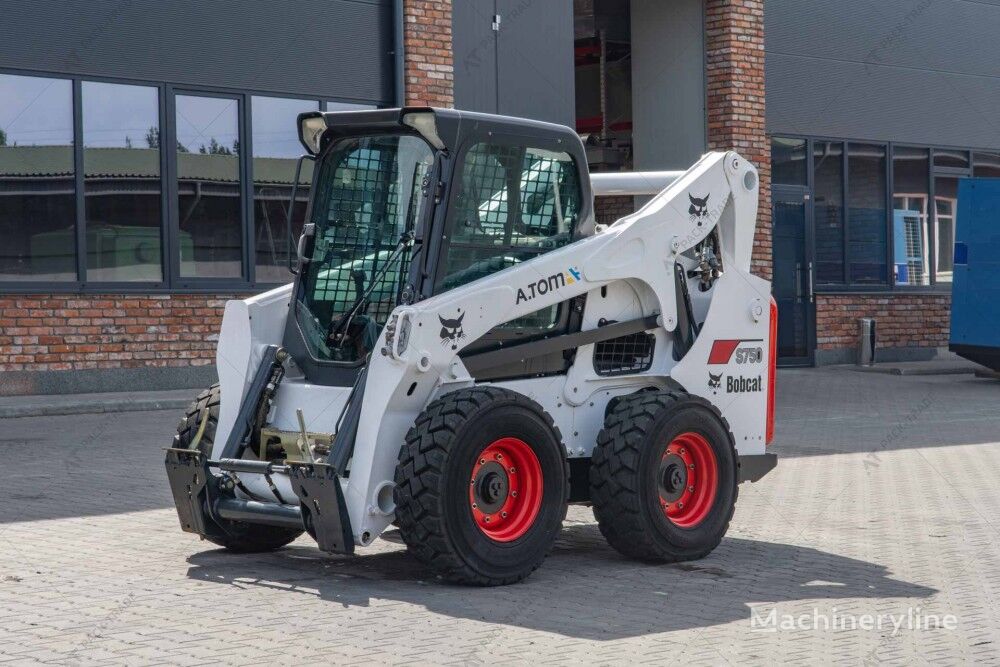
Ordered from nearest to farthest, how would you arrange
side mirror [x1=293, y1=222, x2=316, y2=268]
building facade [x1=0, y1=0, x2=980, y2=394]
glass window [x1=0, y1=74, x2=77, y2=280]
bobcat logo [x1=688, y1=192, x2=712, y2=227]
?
side mirror [x1=293, y1=222, x2=316, y2=268], bobcat logo [x1=688, y1=192, x2=712, y2=227], glass window [x1=0, y1=74, x2=77, y2=280], building facade [x1=0, y1=0, x2=980, y2=394]

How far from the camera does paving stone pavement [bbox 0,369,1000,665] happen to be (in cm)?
584

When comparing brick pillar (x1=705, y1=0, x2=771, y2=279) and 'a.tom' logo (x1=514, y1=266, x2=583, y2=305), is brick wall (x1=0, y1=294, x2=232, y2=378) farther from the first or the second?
'a.tom' logo (x1=514, y1=266, x2=583, y2=305)

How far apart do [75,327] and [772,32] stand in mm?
11799

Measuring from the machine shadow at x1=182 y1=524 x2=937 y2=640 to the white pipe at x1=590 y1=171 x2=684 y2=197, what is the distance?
2130mm

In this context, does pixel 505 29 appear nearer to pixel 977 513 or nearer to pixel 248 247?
pixel 248 247

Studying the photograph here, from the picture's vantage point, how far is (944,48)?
991 inches

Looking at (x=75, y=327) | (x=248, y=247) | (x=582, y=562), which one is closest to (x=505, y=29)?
(x=248, y=247)

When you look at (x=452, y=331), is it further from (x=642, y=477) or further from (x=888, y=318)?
(x=888, y=318)

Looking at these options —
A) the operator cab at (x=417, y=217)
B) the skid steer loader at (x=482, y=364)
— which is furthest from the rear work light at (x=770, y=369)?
the operator cab at (x=417, y=217)

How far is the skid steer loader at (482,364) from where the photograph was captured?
6926 mm

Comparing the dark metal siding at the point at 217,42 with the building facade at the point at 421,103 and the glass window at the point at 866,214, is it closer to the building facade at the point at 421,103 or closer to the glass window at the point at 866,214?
the building facade at the point at 421,103

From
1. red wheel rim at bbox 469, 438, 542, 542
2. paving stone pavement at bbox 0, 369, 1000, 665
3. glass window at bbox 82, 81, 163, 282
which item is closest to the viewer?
paving stone pavement at bbox 0, 369, 1000, 665

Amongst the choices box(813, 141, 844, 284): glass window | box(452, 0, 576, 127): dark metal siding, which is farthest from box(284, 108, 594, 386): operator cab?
box(813, 141, 844, 284): glass window

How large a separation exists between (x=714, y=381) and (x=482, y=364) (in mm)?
1583
